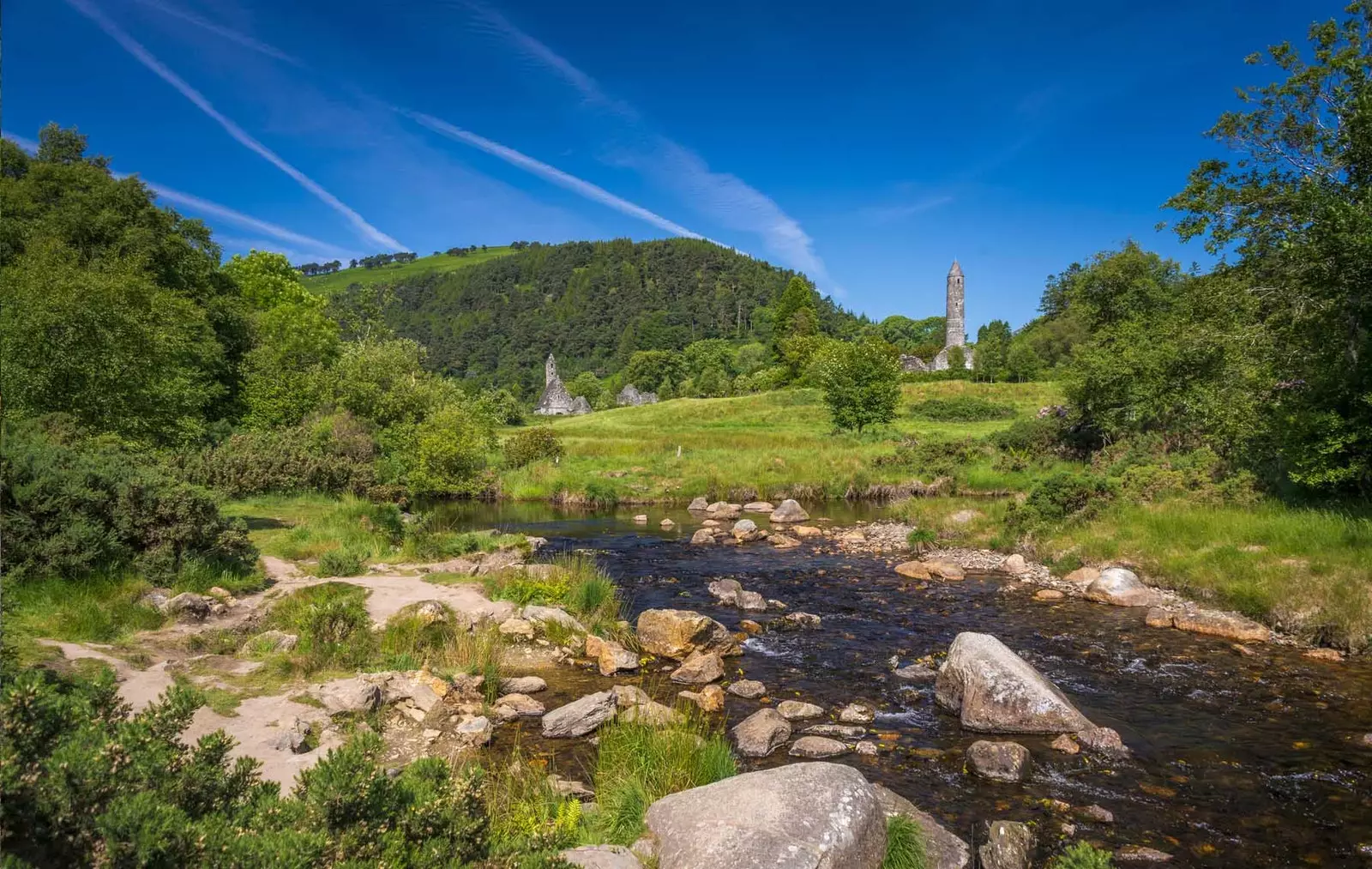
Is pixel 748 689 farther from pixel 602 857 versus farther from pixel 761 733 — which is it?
pixel 602 857

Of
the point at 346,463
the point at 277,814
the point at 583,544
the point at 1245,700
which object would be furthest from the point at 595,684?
the point at 346,463

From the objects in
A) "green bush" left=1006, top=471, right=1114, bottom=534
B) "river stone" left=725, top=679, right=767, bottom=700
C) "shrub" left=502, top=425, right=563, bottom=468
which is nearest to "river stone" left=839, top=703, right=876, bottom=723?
"river stone" left=725, top=679, right=767, bottom=700

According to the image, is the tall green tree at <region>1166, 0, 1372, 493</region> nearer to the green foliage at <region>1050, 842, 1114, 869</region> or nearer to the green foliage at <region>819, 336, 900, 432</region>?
the green foliage at <region>1050, 842, 1114, 869</region>

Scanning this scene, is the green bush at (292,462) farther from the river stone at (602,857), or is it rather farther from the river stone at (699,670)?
the river stone at (602,857)

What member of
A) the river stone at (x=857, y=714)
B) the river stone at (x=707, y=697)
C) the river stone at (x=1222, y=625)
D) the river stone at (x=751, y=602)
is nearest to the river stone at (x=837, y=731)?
the river stone at (x=857, y=714)

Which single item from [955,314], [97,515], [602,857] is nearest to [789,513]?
[97,515]

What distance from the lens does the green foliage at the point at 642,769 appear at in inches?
278

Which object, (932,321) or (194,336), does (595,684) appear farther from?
(932,321)

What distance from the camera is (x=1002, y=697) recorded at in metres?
9.97

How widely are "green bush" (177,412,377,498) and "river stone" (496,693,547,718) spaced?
14.5 m

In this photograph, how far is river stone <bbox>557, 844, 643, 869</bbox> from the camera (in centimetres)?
514

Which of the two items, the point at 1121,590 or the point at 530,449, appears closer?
the point at 1121,590

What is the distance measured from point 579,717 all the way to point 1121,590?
1323cm

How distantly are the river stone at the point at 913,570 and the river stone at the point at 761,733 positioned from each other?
10.4 metres
